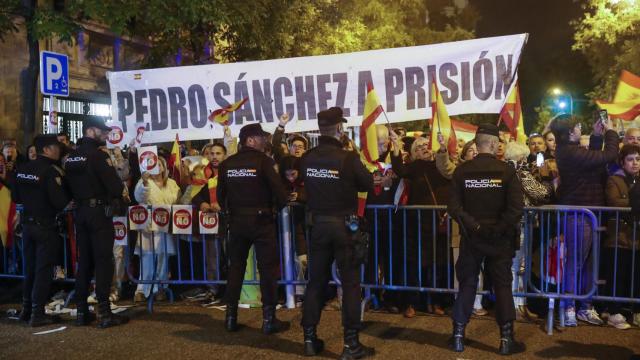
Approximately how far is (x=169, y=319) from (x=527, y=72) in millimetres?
49595

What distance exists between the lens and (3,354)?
629 centimetres

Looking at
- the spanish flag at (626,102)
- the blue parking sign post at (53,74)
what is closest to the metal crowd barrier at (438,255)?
the spanish flag at (626,102)

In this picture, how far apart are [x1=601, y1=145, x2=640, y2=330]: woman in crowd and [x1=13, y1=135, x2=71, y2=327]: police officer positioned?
5833 millimetres

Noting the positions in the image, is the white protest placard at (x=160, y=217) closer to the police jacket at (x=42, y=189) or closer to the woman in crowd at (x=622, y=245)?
the police jacket at (x=42, y=189)

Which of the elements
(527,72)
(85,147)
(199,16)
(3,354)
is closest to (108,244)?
(85,147)

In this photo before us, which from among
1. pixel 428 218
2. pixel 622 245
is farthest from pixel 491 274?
pixel 622 245

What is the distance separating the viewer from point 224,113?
8.76 m

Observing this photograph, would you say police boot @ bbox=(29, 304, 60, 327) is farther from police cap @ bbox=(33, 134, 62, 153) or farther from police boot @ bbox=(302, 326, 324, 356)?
police boot @ bbox=(302, 326, 324, 356)

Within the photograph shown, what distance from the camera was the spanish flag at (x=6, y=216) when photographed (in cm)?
887

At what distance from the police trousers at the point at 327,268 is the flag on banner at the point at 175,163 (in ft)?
11.2

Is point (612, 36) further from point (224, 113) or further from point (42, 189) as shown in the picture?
point (42, 189)

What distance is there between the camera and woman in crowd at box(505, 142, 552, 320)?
23.6ft

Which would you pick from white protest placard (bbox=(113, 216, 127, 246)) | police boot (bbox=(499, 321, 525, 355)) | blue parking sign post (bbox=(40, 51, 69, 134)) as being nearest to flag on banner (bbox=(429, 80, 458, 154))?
police boot (bbox=(499, 321, 525, 355))

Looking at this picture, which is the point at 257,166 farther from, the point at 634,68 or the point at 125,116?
→ the point at 634,68
